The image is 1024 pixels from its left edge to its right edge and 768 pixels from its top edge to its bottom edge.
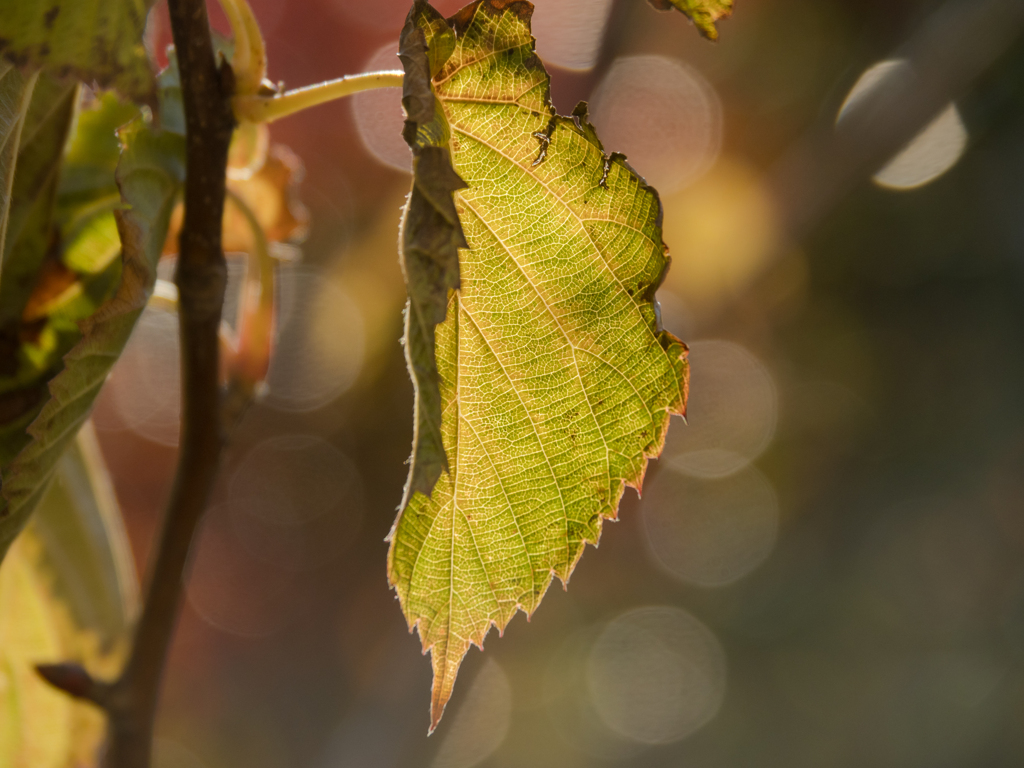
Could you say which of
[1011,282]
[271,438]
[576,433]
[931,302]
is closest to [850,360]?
[931,302]

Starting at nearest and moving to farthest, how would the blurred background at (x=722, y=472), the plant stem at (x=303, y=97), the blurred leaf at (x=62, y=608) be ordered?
the plant stem at (x=303, y=97) < the blurred leaf at (x=62, y=608) < the blurred background at (x=722, y=472)

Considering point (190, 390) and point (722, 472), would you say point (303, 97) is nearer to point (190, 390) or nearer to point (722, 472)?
point (190, 390)

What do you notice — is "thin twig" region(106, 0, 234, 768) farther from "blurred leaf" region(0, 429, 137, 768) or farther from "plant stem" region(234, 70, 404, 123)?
"blurred leaf" region(0, 429, 137, 768)

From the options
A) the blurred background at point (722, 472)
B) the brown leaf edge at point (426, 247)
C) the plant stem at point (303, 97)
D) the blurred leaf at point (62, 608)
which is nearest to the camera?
the brown leaf edge at point (426, 247)

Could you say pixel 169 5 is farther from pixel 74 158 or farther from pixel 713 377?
pixel 713 377

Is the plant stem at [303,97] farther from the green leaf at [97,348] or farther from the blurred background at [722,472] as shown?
the blurred background at [722,472]

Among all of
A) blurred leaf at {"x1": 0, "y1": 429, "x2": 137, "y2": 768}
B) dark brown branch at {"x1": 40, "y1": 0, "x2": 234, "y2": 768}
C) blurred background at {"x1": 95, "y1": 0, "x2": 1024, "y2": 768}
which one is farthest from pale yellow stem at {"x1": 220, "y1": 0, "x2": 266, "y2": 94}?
blurred background at {"x1": 95, "y1": 0, "x2": 1024, "y2": 768}

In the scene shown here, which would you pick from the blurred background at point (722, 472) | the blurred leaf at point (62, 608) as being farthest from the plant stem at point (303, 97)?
the blurred background at point (722, 472)
